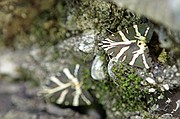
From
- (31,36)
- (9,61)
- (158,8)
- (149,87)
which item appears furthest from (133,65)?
(9,61)

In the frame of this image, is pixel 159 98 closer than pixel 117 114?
Yes

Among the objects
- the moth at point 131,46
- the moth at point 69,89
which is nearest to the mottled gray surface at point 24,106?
the moth at point 69,89

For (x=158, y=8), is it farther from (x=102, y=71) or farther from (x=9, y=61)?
(x=9, y=61)

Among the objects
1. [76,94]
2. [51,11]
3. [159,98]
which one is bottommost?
[159,98]

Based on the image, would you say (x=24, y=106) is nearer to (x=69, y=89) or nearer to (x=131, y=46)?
(x=69, y=89)

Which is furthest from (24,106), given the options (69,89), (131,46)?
(131,46)
